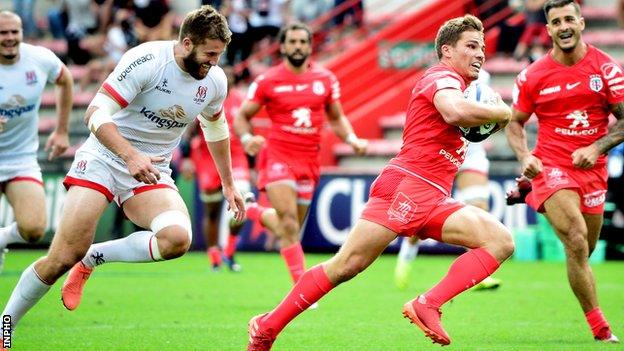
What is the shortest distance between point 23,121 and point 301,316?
125 inches

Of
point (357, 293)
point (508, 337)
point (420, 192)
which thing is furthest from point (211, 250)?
point (420, 192)

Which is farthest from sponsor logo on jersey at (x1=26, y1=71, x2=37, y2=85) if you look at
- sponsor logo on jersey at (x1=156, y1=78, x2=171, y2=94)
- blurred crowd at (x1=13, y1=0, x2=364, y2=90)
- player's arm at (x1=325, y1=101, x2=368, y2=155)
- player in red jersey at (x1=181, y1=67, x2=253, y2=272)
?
blurred crowd at (x1=13, y1=0, x2=364, y2=90)

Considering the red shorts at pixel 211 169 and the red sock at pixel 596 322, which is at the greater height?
the red sock at pixel 596 322

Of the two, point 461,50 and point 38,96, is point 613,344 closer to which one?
point 461,50

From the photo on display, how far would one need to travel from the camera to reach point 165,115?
Answer: 28.3 ft

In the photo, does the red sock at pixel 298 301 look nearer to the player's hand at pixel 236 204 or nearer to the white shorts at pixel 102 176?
the player's hand at pixel 236 204

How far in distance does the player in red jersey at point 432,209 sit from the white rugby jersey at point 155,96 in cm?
154

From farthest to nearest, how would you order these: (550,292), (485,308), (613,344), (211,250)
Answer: (211,250), (550,292), (485,308), (613,344)


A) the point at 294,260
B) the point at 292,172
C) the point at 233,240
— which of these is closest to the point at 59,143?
the point at 294,260

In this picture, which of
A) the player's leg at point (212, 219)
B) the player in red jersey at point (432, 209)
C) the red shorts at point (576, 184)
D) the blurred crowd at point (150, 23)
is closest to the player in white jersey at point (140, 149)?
the player in red jersey at point (432, 209)

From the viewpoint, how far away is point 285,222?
12.7 metres

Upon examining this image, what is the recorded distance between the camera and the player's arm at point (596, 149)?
9.34 m

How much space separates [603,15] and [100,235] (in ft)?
35.8

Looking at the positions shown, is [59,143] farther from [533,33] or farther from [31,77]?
[533,33]
